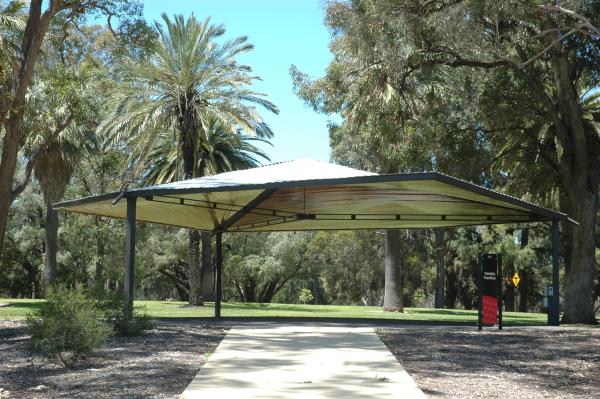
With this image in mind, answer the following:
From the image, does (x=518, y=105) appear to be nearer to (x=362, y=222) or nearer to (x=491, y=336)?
(x=362, y=222)

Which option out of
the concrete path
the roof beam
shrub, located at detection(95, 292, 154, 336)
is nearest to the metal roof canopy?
the roof beam

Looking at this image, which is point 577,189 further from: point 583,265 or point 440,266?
point 440,266

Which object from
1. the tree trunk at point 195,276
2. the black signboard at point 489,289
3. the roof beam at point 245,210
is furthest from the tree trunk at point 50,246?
the black signboard at point 489,289

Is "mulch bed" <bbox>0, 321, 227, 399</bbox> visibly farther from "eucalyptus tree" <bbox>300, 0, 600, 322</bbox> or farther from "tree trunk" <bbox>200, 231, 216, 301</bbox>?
"tree trunk" <bbox>200, 231, 216, 301</bbox>

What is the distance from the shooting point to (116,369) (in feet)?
30.3

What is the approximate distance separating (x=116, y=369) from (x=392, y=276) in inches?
850

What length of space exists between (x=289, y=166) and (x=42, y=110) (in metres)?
11.2

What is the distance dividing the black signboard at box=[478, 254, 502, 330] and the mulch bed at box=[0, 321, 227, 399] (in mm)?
5389

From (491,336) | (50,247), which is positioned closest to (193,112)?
(50,247)

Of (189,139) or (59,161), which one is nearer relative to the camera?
(189,139)

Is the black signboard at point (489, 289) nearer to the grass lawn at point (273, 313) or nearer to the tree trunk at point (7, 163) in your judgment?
the grass lawn at point (273, 313)

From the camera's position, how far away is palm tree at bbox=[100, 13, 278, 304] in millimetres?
28094

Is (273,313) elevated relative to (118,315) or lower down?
lower down

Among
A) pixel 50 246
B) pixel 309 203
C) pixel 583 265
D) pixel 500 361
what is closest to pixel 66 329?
pixel 500 361
